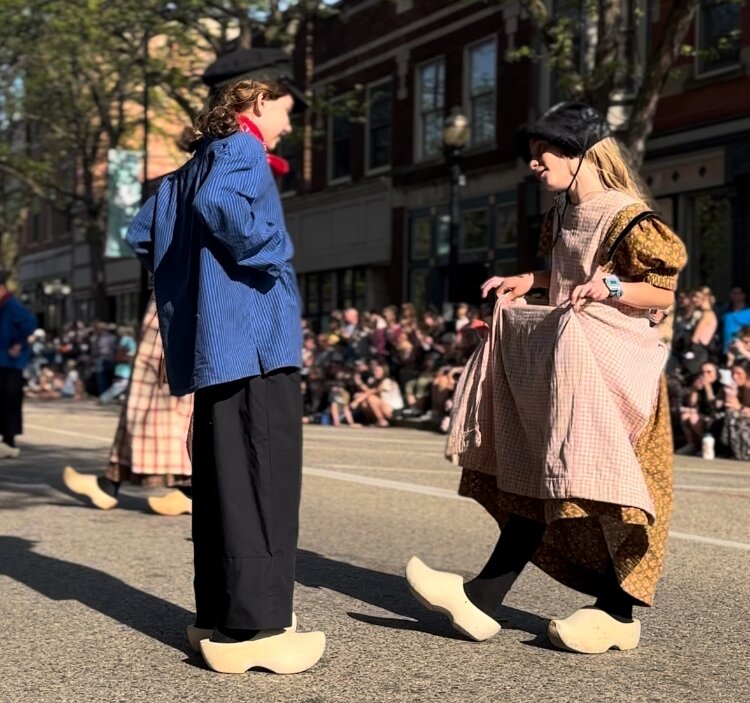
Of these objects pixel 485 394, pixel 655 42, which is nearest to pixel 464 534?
pixel 485 394

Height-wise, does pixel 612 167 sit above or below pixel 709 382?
above

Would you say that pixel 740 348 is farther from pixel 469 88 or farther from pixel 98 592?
pixel 469 88

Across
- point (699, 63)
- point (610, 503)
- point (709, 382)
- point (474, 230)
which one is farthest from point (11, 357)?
point (474, 230)

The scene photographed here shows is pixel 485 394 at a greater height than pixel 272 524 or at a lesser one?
greater

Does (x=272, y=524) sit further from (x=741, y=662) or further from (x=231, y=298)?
(x=741, y=662)

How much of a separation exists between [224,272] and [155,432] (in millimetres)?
3960

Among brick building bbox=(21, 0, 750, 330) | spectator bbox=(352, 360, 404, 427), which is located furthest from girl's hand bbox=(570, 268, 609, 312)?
spectator bbox=(352, 360, 404, 427)

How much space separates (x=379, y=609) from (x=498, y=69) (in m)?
21.0

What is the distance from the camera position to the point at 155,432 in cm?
784

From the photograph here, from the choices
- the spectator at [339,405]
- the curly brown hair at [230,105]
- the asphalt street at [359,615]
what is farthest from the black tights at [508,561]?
the spectator at [339,405]

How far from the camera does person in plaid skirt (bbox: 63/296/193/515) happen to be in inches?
307

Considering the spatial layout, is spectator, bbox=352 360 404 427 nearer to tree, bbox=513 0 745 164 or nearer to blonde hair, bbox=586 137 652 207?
tree, bbox=513 0 745 164

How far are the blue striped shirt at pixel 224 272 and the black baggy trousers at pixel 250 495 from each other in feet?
0.38

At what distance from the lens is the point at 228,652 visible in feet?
13.3
